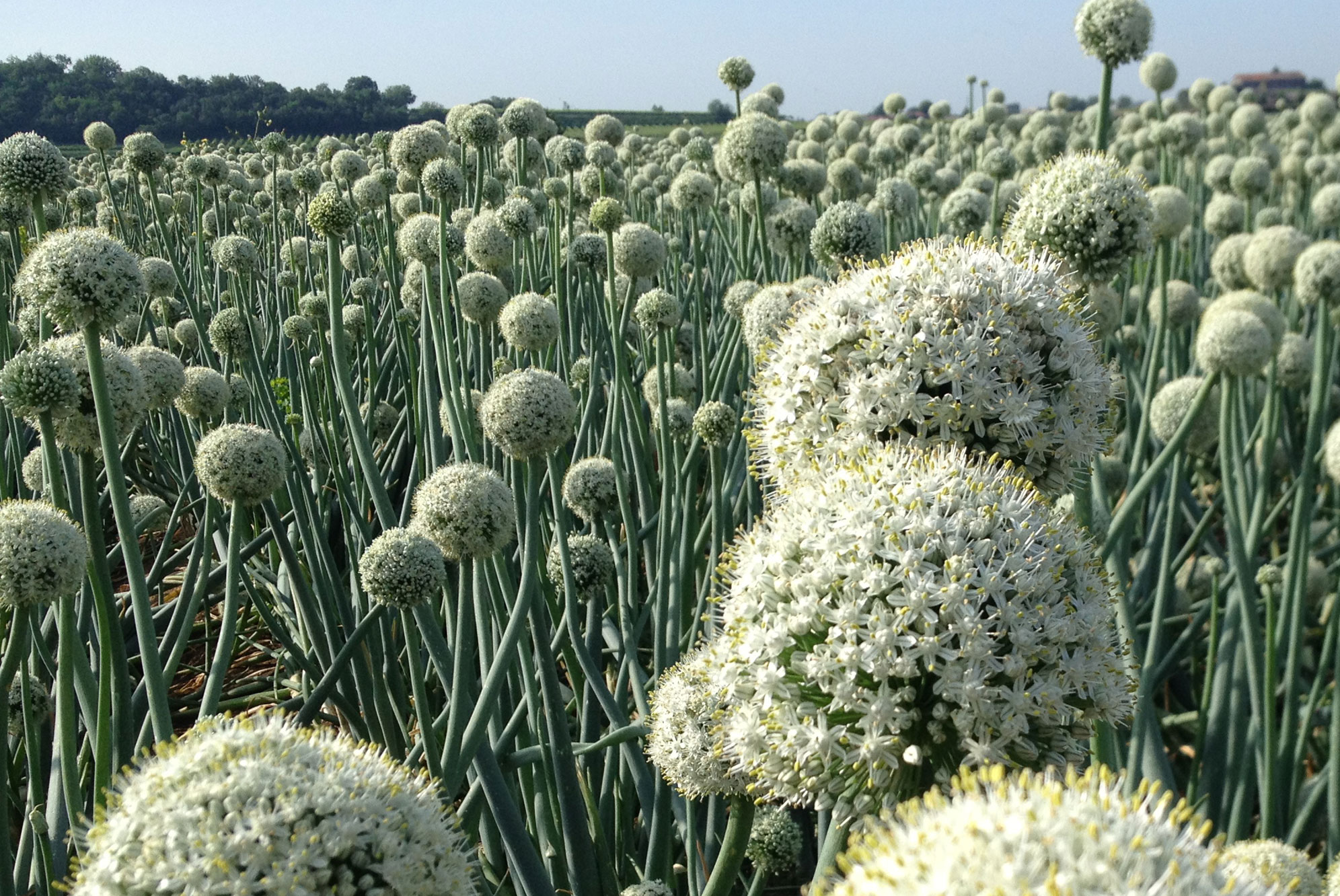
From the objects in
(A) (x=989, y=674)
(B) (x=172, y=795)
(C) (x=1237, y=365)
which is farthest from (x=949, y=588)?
(C) (x=1237, y=365)

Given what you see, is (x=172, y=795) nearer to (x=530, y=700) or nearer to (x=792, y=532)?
(x=792, y=532)

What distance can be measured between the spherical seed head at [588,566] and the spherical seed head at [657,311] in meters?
1.17

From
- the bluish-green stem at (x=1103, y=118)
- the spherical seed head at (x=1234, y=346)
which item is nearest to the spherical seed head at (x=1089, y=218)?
the bluish-green stem at (x=1103, y=118)

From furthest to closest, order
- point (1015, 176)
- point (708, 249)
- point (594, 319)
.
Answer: point (1015, 176)
point (708, 249)
point (594, 319)

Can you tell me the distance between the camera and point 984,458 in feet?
5.51

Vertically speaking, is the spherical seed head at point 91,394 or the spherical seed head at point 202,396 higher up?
the spherical seed head at point 91,394

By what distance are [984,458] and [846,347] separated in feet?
0.97

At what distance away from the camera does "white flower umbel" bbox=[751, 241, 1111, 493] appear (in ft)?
5.45

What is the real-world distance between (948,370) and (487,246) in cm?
307

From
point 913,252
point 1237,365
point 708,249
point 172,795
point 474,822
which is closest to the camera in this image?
point 172,795

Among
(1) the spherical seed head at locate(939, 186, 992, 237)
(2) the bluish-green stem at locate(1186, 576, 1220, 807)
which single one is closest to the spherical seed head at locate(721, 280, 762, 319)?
(1) the spherical seed head at locate(939, 186, 992, 237)

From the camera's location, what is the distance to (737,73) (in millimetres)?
5902

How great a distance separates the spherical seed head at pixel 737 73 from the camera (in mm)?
5879

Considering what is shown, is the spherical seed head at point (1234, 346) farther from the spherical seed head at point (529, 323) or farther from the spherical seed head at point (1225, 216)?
the spherical seed head at point (1225, 216)
